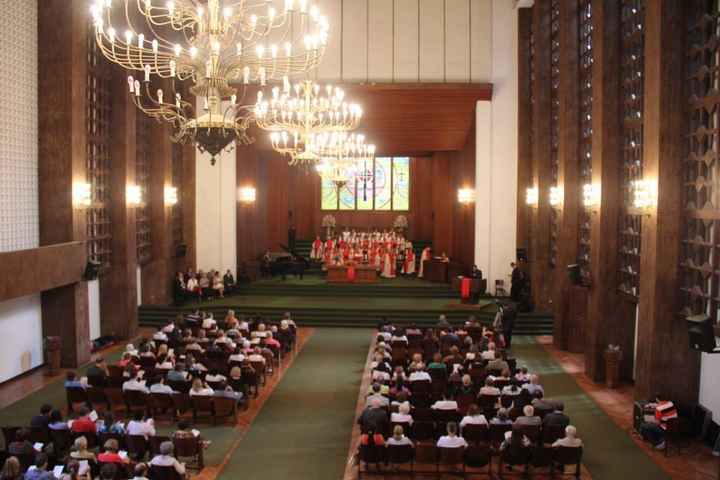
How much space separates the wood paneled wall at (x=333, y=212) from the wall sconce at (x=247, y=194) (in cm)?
26

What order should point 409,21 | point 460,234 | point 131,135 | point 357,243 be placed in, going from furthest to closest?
point 357,243, point 460,234, point 409,21, point 131,135

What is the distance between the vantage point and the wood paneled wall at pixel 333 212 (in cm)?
2752

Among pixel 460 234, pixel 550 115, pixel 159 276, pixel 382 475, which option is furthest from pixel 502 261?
pixel 382 475

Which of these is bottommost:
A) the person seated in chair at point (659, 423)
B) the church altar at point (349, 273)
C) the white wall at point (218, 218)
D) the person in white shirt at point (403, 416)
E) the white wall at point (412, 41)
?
the person seated in chair at point (659, 423)

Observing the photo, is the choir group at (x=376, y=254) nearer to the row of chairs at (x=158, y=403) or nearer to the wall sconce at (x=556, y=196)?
the wall sconce at (x=556, y=196)

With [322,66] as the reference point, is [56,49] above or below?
below

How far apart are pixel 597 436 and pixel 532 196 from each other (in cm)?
1198

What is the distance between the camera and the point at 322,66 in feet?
83.0

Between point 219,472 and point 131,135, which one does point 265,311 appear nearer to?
point 131,135

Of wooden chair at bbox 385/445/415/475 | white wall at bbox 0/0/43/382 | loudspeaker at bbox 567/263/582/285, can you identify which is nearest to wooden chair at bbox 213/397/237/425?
wooden chair at bbox 385/445/415/475

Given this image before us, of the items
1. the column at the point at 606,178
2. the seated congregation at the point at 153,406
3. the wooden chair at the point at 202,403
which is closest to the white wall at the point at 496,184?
the column at the point at 606,178

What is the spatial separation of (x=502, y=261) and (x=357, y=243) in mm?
7481

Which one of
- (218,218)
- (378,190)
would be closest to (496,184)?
(218,218)

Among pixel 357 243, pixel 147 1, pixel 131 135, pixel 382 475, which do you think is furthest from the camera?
pixel 357 243
